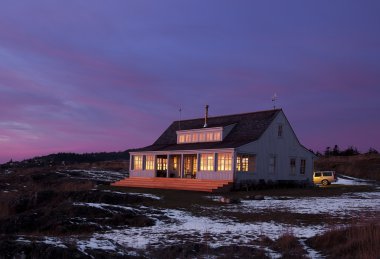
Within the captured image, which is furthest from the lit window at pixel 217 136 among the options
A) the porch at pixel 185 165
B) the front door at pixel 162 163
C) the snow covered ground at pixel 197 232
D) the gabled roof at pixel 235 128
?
the snow covered ground at pixel 197 232

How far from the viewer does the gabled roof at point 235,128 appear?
40.8m

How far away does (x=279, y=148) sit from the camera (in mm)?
41969

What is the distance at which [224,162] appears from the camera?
38.8m

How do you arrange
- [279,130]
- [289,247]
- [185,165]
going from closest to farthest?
1. [289,247]
2. [279,130]
3. [185,165]

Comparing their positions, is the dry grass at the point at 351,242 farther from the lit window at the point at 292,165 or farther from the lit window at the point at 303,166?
the lit window at the point at 303,166

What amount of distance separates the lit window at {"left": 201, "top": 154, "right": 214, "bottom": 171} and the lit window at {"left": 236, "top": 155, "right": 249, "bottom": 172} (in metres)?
2.52

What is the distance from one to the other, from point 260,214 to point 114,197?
360 inches

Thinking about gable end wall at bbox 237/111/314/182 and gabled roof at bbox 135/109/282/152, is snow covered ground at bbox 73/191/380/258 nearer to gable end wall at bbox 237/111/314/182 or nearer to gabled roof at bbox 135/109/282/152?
gable end wall at bbox 237/111/314/182

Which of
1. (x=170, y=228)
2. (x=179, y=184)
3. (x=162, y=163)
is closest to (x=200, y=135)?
(x=162, y=163)

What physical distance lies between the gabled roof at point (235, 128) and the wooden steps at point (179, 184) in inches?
125

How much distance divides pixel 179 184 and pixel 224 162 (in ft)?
15.0

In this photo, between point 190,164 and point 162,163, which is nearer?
point 190,164

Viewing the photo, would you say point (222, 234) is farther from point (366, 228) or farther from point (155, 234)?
point (366, 228)

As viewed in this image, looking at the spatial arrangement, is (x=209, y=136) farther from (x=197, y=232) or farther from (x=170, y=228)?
(x=197, y=232)
